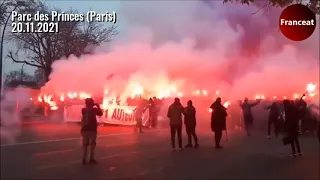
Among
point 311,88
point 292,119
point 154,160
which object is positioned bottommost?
point 154,160

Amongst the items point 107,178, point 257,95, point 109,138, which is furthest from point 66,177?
point 257,95

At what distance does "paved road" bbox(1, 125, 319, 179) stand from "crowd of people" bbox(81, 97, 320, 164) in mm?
360

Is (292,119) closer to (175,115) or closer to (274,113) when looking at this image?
(175,115)

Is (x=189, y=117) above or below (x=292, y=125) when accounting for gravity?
above

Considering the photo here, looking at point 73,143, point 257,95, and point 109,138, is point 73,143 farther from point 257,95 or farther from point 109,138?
point 257,95

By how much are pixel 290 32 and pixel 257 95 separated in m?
14.5

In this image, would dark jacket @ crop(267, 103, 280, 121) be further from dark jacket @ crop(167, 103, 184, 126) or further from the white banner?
the white banner

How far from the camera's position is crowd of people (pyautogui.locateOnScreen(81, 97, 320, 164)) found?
35.0 feet

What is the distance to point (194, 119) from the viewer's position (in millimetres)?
14258

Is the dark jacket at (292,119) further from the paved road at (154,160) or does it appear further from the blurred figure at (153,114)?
the blurred figure at (153,114)

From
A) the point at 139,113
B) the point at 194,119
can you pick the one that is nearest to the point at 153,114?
the point at 139,113

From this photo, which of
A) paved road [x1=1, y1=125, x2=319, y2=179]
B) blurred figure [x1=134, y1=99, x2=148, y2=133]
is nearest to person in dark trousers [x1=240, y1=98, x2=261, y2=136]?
paved road [x1=1, y1=125, x2=319, y2=179]

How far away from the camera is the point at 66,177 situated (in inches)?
349

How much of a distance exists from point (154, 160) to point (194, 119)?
340cm
